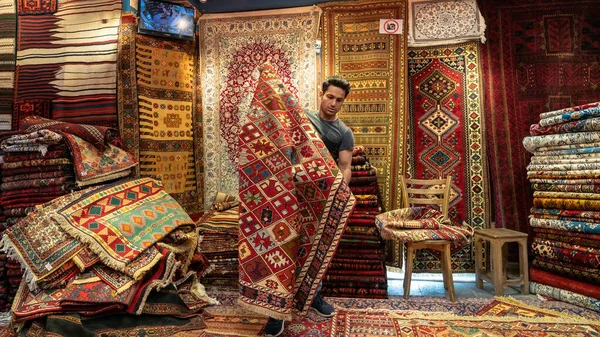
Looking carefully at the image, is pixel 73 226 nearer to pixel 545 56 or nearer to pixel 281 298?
pixel 281 298

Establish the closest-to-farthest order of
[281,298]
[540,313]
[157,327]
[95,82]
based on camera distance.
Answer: [281,298], [157,327], [540,313], [95,82]

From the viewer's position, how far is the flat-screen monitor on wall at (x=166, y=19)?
3.83 metres

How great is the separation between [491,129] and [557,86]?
2.53ft

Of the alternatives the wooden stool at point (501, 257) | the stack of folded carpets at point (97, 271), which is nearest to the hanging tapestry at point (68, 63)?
the stack of folded carpets at point (97, 271)

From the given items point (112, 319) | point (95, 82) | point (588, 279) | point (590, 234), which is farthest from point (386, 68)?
point (112, 319)

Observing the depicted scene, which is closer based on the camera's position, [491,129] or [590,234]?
[590,234]

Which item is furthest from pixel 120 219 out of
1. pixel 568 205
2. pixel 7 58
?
pixel 568 205

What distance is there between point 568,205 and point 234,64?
3.43m

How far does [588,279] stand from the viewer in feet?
9.62

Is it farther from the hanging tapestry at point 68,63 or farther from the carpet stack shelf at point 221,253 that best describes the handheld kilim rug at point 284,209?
the hanging tapestry at point 68,63

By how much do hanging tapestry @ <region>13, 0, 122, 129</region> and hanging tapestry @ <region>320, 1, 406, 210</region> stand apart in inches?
87.0

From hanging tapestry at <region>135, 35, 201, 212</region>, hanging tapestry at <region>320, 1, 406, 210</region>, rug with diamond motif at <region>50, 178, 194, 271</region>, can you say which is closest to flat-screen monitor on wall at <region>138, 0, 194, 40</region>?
hanging tapestry at <region>135, 35, 201, 212</region>

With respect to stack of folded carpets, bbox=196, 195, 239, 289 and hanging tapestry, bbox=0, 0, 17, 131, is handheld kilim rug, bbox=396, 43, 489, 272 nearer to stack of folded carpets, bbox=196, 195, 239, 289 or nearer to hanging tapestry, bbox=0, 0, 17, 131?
stack of folded carpets, bbox=196, 195, 239, 289

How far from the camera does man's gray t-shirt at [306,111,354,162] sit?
8.98 feet
